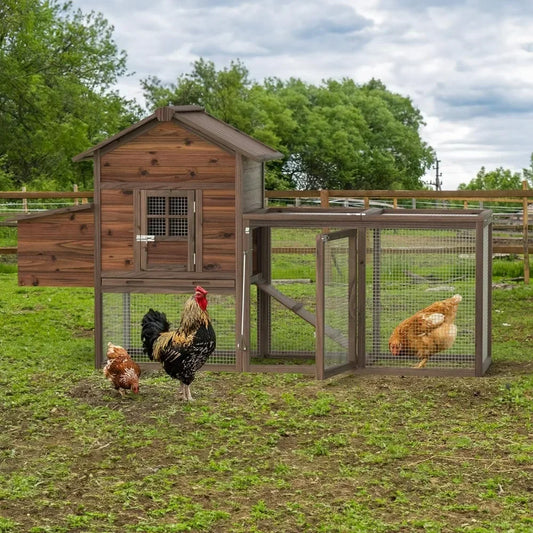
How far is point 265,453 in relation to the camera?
305 inches

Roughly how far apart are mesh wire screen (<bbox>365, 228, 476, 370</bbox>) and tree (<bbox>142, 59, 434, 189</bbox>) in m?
39.7

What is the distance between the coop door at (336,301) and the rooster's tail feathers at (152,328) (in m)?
1.53

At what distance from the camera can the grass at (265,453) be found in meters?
6.35

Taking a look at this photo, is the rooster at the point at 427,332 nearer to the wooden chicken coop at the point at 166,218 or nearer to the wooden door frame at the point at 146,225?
the wooden chicken coop at the point at 166,218

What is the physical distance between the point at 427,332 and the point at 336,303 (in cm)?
95

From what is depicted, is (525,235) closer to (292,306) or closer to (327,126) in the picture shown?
(292,306)

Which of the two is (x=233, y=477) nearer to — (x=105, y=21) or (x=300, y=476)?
(x=300, y=476)

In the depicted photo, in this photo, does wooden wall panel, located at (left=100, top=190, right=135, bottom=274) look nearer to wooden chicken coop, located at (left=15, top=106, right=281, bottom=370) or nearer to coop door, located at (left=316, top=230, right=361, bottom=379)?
wooden chicken coop, located at (left=15, top=106, right=281, bottom=370)

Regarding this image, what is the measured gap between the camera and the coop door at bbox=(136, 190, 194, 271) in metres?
10.6

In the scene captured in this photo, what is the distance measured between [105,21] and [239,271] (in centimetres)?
3418

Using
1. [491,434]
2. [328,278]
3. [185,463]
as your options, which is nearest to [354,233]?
[328,278]

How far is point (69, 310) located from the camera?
15.2m

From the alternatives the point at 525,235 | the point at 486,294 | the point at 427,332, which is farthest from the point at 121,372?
the point at 525,235

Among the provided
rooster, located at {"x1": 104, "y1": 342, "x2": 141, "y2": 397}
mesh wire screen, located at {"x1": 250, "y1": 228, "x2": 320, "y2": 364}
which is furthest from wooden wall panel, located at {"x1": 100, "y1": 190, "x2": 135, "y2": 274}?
mesh wire screen, located at {"x1": 250, "y1": 228, "x2": 320, "y2": 364}
